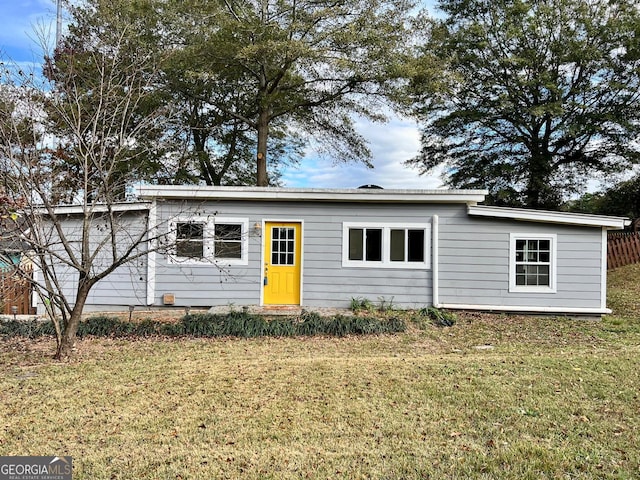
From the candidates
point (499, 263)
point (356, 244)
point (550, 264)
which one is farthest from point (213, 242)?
point (550, 264)

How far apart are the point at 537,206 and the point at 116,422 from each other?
18768mm

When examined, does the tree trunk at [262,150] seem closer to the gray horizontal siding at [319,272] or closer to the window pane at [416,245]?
the gray horizontal siding at [319,272]

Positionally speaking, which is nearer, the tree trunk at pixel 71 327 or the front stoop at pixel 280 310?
the tree trunk at pixel 71 327

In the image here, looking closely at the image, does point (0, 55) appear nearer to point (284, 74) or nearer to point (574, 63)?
point (284, 74)

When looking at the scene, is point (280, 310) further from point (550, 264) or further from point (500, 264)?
point (550, 264)

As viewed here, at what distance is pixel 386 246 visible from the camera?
9219 millimetres

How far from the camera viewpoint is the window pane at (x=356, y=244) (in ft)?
30.4

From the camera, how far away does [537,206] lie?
59.7 ft

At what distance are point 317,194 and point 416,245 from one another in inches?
97.6

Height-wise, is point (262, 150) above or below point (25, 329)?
above

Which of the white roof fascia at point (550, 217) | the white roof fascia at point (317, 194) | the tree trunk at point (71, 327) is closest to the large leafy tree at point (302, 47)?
the white roof fascia at point (317, 194)

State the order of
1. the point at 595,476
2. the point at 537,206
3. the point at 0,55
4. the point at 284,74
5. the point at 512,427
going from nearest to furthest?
the point at 595,476, the point at 512,427, the point at 0,55, the point at 284,74, the point at 537,206

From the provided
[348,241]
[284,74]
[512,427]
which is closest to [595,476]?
[512,427]

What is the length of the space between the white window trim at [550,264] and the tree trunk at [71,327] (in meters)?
8.06
